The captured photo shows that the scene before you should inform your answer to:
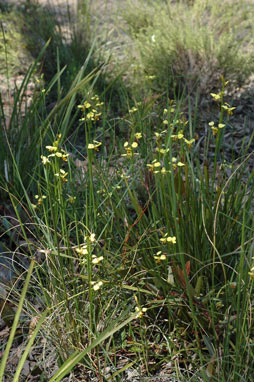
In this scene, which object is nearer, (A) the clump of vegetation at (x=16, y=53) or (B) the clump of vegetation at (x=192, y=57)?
(B) the clump of vegetation at (x=192, y=57)

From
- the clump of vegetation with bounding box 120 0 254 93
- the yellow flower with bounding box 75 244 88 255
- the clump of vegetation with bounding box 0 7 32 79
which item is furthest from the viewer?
the clump of vegetation with bounding box 0 7 32 79

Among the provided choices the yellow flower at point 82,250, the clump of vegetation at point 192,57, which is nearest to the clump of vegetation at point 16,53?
the clump of vegetation at point 192,57

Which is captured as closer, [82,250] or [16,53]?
[82,250]

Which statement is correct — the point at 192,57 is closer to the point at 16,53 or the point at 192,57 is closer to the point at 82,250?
the point at 16,53

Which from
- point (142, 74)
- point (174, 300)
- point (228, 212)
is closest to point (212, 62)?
point (142, 74)

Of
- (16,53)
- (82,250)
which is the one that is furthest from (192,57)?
(82,250)

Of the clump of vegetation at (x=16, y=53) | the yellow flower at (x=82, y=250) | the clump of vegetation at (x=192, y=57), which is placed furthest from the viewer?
the clump of vegetation at (x=16, y=53)

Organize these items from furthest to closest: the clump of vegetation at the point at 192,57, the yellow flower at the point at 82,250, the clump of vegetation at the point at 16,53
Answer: the clump of vegetation at the point at 16,53 → the clump of vegetation at the point at 192,57 → the yellow flower at the point at 82,250

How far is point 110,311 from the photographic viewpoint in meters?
1.75

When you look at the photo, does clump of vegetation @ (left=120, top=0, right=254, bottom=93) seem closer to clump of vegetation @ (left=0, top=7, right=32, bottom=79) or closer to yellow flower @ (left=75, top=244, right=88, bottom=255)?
clump of vegetation @ (left=0, top=7, right=32, bottom=79)

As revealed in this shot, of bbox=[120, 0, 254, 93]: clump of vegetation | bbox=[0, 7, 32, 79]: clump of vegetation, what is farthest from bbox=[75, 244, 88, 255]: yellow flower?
bbox=[0, 7, 32, 79]: clump of vegetation

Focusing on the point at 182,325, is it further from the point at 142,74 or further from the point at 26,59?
the point at 26,59

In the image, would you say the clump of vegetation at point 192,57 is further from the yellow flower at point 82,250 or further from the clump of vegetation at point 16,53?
the yellow flower at point 82,250

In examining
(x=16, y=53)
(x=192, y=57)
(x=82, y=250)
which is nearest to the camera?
(x=82, y=250)
